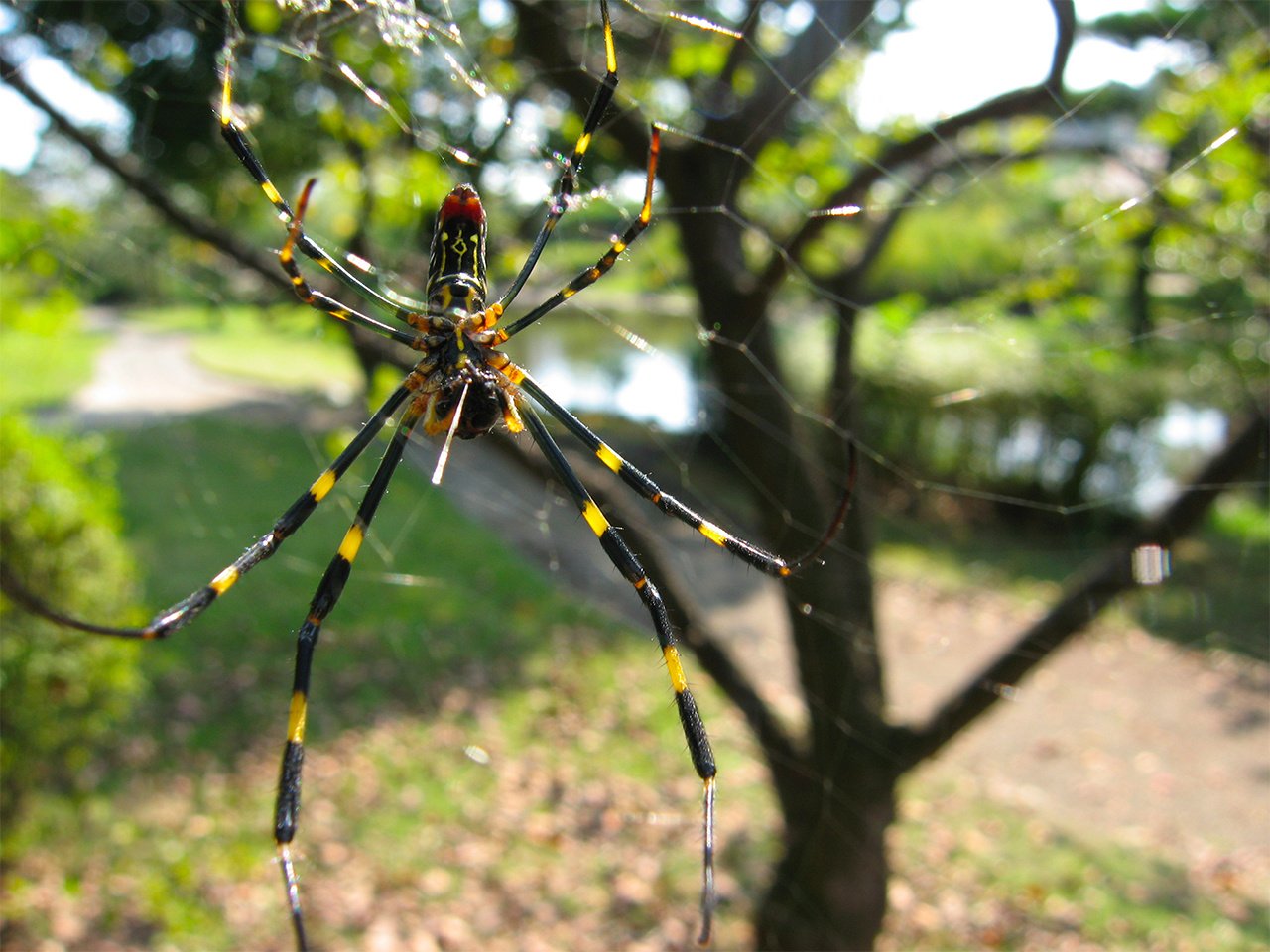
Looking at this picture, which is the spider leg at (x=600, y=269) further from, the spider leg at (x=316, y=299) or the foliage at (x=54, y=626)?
the foliage at (x=54, y=626)

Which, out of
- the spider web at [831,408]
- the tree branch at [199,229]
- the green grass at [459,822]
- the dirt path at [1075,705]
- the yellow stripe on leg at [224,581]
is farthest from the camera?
the dirt path at [1075,705]

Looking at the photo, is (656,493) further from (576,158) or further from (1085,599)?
(1085,599)

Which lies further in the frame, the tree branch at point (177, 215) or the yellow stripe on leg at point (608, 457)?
the tree branch at point (177, 215)

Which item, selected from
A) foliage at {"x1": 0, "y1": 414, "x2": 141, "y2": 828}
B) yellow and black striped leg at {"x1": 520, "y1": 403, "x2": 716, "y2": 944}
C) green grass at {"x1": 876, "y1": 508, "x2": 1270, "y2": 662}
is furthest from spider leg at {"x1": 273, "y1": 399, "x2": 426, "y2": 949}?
green grass at {"x1": 876, "y1": 508, "x2": 1270, "y2": 662}

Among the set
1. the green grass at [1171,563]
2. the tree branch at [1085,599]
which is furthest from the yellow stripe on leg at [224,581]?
the green grass at [1171,563]

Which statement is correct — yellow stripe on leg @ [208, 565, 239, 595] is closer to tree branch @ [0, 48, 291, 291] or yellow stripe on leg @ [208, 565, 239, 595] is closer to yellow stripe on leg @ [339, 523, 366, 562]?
yellow stripe on leg @ [339, 523, 366, 562]

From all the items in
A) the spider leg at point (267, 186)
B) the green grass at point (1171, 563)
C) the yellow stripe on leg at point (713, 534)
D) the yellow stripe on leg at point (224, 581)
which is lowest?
the yellow stripe on leg at point (224, 581)

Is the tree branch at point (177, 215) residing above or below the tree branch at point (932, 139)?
below
